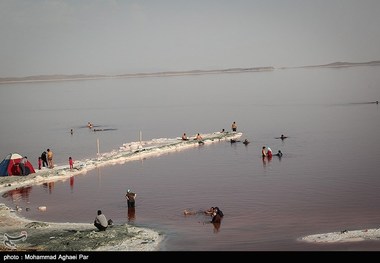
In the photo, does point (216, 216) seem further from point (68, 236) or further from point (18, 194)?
point (18, 194)

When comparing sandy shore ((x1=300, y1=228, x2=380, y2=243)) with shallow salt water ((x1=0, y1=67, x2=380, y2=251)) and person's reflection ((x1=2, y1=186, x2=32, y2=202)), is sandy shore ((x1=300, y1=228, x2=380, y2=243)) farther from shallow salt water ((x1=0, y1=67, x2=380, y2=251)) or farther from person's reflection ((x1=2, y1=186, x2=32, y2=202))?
person's reflection ((x1=2, y1=186, x2=32, y2=202))

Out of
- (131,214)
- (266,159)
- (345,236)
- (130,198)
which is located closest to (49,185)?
(130,198)

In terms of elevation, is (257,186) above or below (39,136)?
below

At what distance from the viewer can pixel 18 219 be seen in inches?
1003

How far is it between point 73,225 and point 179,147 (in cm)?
2590

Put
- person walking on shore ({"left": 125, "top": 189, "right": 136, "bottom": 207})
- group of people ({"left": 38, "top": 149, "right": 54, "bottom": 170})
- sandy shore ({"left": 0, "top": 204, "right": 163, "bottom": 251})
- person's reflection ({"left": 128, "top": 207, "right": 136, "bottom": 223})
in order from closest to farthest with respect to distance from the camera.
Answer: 1. sandy shore ({"left": 0, "top": 204, "right": 163, "bottom": 251})
2. person's reflection ({"left": 128, "top": 207, "right": 136, "bottom": 223})
3. person walking on shore ({"left": 125, "top": 189, "right": 136, "bottom": 207})
4. group of people ({"left": 38, "top": 149, "right": 54, "bottom": 170})

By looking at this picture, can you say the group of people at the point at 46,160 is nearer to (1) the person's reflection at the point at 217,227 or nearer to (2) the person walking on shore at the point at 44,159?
(2) the person walking on shore at the point at 44,159

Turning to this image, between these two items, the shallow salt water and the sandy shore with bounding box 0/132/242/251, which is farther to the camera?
the shallow salt water

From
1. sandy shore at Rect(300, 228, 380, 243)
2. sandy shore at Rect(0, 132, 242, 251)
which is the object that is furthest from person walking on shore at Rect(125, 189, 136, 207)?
sandy shore at Rect(300, 228, 380, 243)

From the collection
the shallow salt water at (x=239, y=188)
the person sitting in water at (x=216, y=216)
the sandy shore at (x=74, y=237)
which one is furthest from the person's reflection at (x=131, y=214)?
the person sitting in water at (x=216, y=216)

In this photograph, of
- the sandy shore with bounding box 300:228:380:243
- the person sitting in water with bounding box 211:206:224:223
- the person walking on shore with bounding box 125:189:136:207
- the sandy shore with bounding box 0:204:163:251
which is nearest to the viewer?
the sandy shore with bounding box 0:204:163:251

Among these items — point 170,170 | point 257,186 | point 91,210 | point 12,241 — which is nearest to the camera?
point 12,241

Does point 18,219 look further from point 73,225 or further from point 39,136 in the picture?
point 39,136
